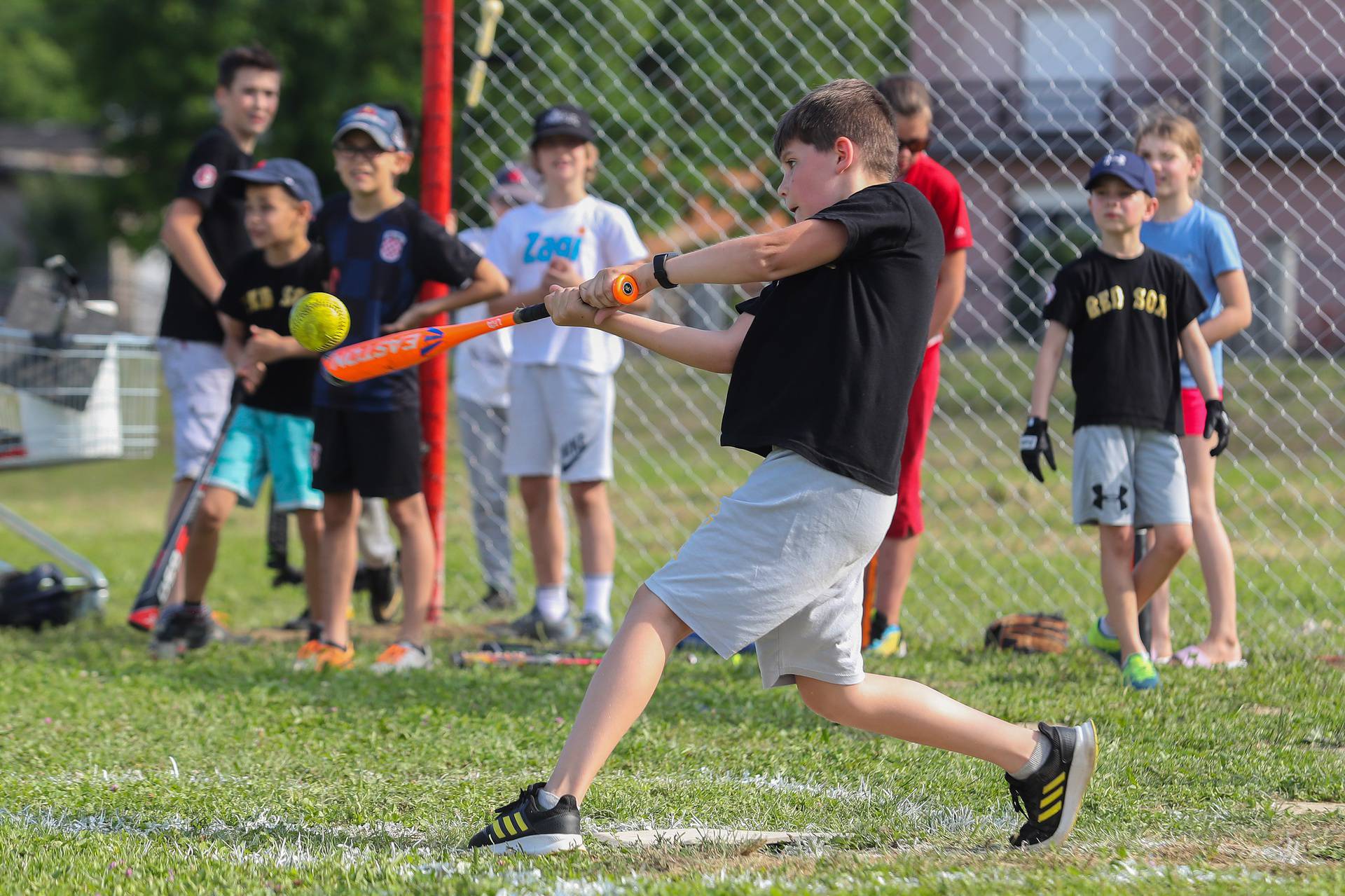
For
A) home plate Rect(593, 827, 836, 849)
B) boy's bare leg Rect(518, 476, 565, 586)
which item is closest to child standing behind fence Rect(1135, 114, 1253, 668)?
boy's bare leg Rect(518, 476, 565, 586)

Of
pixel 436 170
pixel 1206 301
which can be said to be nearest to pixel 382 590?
pixel 436 170

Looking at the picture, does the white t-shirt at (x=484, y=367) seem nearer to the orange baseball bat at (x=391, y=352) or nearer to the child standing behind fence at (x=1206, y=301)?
the child standing behind fence at (x=1206, y=301)

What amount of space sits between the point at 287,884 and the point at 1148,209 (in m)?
3.59

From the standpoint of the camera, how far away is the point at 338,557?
5.15m

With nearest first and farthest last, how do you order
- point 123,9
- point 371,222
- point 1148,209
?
point 1148,209 < point 371,222 < point 123,9

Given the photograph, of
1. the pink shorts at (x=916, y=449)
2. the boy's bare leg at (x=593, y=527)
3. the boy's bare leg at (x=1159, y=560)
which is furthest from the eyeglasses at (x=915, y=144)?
the boy's bare leg at (x=593, y=527)

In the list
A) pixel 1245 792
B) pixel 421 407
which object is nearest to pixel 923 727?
pixel 1245 792

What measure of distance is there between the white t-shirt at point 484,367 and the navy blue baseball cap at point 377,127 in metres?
1.42

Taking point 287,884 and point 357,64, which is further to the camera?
point 357,64

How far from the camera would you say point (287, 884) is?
266cm

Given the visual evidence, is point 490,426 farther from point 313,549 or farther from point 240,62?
point 240,62

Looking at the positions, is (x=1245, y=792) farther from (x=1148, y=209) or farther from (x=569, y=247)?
(x=569, y=247)

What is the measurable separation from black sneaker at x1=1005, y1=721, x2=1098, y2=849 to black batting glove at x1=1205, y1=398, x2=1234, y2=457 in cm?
205

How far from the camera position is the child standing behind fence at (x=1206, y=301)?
498 centimetres
